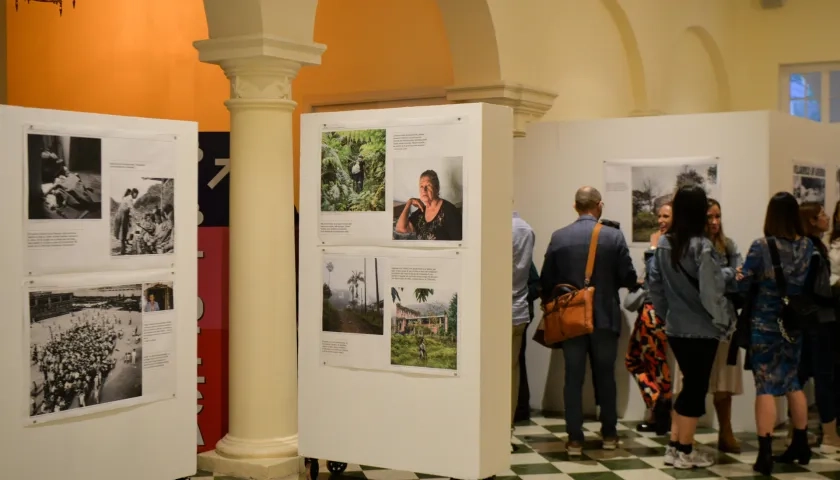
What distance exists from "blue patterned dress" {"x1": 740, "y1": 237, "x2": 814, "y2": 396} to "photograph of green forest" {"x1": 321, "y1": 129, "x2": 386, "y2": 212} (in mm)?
2483

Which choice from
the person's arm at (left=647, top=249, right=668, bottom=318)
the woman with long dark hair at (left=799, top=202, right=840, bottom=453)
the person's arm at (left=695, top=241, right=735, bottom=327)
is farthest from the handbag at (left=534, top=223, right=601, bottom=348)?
the woman with long dark hair at (left=799, top=202, right=840, bottom=453)

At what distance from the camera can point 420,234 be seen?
4906 mm

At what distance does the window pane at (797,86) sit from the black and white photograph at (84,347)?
12459 millimetres

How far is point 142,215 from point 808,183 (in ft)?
19.0

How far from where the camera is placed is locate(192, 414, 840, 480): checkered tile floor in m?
6.23

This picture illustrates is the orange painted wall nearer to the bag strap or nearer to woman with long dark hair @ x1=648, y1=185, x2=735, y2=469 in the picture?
woman with long dark hair @ x1=648, y1=185, x2=735, y2=469

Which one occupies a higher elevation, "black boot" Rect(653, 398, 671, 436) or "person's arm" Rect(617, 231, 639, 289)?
"person's arm" Rect(617, 231, 639, 289)

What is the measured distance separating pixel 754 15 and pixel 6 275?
13.0 metres

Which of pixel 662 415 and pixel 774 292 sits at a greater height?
pixel 774 292

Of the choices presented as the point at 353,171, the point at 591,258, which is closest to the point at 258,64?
the point at 353,171

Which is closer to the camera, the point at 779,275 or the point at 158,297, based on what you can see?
the point at 158,297

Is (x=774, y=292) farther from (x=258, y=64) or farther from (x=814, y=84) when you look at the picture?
(x=814, y=84)

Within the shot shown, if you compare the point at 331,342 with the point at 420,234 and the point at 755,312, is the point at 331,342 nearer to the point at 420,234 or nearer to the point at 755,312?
the point at 420,234

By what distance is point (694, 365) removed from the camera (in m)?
6.07
